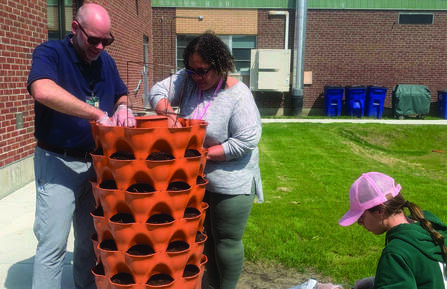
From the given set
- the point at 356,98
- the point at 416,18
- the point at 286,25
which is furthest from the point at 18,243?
the point at 416,18

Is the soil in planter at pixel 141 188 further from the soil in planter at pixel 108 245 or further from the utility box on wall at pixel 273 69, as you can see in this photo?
the utility box on wall at pixel 273 69

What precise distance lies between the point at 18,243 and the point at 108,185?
2.47 m

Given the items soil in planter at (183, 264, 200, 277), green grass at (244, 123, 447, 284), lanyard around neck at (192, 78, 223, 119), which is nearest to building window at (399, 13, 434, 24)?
green grass at (244, 123, 447, 284)

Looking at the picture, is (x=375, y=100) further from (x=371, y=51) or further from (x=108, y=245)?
(x=108, y=245)

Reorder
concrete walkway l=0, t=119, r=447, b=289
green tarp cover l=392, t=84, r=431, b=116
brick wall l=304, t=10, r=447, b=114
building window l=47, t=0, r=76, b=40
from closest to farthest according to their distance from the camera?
concrete walkway l=0, t=119, r=447, b=289 → building window l=47, t=0, r=76, b=40 → green tarp cover l=392, t=84, r=431, b=116 → brick wall l=304, t=10, r=447, b=114

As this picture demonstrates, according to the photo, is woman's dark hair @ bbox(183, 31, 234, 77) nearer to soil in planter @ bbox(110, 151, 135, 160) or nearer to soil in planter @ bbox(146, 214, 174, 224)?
soil in planter @ bbox(110, 151, 135, 160)

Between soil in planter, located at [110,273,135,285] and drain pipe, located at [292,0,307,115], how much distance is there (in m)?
14.4

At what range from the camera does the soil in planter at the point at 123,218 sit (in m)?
2.26

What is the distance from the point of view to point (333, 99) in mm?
15945

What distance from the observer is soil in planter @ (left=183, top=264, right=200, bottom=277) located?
7.99 feet

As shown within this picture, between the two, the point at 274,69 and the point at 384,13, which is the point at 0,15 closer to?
the point at 274,69

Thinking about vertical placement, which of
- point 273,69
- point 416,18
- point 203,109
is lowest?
point 203,109

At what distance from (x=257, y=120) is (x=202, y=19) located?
14.7 m

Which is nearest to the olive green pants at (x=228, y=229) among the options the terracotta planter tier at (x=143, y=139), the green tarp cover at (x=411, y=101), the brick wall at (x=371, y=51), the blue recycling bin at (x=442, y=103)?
the terracotta planter tier at (x=143, y=139)
